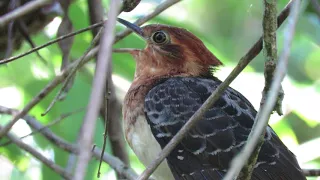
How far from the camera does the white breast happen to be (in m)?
3.43

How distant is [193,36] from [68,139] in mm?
1203

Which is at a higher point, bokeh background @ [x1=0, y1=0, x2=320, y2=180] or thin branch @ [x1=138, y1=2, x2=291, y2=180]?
bokeh background @ [x1=0, y1=0, x2=320, y2=180]

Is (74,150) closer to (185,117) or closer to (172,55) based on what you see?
(185,117)

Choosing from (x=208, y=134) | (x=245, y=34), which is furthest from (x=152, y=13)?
(x=245, y=34)

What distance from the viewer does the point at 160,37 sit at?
419cm

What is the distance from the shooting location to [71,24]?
12.8 feet

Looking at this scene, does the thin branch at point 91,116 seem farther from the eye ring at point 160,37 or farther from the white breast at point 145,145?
the eye ring at point 160,37

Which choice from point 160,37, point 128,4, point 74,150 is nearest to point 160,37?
point 160,37

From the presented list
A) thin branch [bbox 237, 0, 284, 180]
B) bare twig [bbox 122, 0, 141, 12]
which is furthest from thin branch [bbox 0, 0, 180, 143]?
thin branch [bbox 237, 0, 284, 180]

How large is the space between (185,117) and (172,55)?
85 cm

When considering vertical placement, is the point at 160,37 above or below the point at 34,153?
above

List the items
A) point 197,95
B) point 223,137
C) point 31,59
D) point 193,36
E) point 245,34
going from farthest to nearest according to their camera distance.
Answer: point 245,34
point 31,59
point 193,36
point 197,95
point 223,137

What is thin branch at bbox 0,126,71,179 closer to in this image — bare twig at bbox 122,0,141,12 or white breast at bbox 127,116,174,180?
white breast at bbox 127,116,174,180

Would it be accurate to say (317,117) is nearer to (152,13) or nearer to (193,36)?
(193,36)
